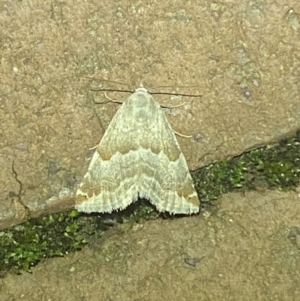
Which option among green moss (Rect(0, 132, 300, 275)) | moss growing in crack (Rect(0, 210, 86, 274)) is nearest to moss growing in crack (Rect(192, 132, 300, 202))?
green moss (Rect(0, 132, 300, 275))

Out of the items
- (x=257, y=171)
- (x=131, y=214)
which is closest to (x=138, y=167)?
(x=131, y=214)

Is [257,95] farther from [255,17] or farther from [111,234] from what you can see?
[111,234]

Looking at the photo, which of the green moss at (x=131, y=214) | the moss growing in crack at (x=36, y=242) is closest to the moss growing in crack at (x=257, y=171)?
the green moss at (x=131, y=214)

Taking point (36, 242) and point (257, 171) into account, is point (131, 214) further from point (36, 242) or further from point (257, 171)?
point (257, 171)

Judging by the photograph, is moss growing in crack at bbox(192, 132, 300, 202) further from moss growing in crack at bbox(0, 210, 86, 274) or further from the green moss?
moss growing in crack at bbox(0, 210, 86, 274)

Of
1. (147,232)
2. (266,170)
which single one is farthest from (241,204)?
(147,232)

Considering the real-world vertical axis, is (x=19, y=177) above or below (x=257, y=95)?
below
